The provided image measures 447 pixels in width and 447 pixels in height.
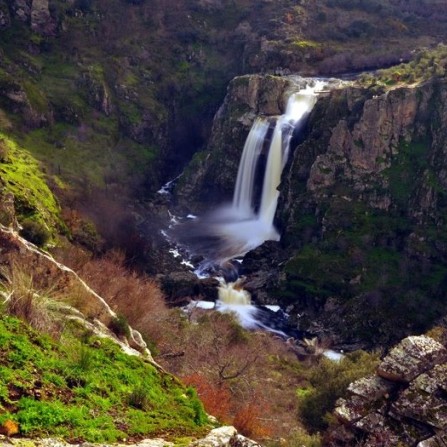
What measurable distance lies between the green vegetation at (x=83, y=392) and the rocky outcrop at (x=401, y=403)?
6.44m

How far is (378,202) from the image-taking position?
48.5 m

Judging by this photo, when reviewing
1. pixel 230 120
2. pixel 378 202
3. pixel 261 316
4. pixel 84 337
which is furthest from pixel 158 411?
pixel 230 120

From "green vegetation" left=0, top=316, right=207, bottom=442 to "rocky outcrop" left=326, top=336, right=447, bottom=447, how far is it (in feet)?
21.1

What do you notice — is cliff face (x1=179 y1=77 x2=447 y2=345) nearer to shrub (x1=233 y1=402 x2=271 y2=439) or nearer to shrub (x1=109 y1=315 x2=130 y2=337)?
shrub (x1=233 y1=402 x2=271 y2=439)

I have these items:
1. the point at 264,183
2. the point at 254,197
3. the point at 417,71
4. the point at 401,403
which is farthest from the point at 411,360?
the point at 417,71

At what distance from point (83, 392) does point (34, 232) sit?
23.4 metres

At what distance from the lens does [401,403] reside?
1791cm

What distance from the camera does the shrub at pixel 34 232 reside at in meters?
32.5

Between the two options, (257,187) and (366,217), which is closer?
(366,217)

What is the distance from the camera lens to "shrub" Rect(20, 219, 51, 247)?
3250cm

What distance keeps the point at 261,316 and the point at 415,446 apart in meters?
26.9

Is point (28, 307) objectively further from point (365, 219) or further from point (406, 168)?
point (406, 168)

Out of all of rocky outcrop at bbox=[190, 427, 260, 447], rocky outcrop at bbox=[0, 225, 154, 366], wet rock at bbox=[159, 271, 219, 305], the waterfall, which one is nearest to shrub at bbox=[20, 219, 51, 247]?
wet rock at bbox=[159, 271, 219, 305]

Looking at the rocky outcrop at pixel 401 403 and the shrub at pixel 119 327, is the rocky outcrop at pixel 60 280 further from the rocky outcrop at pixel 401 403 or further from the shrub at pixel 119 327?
the rocky outcrop at pixel 401 403
